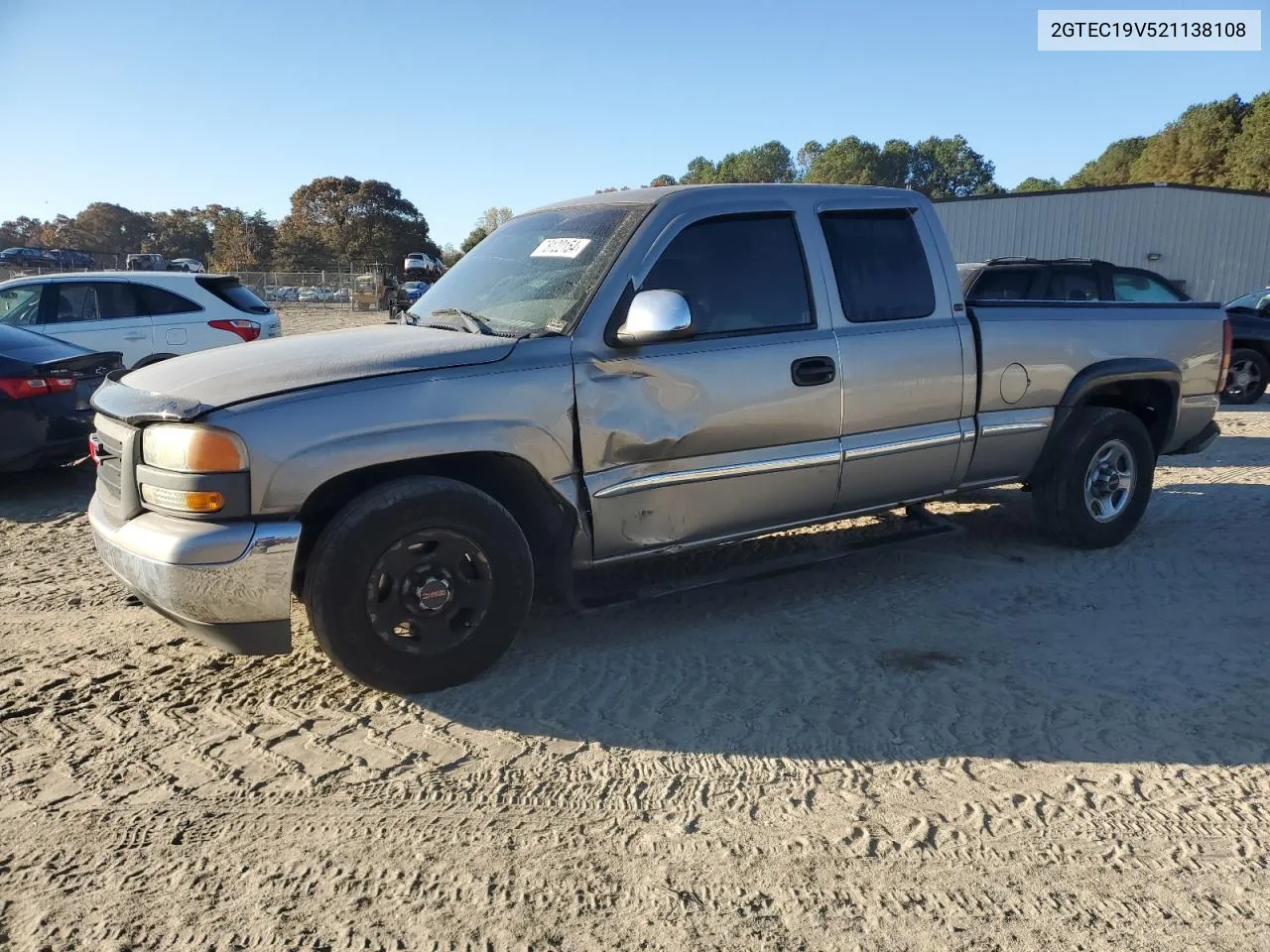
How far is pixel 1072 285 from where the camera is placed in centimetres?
1023

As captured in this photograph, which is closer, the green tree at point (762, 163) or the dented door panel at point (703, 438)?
the dented door panel at point (703, 438)

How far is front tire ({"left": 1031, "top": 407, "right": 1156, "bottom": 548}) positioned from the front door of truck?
1.78 m

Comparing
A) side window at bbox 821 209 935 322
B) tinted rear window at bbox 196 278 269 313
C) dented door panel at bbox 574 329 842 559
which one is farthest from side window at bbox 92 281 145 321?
side window at bbox 821 209 935 322

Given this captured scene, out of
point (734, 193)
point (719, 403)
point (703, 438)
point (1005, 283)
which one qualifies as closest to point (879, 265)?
point (734, 193)

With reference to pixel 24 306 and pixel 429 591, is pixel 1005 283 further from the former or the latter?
pixel 24 306

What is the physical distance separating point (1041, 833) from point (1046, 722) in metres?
0.76

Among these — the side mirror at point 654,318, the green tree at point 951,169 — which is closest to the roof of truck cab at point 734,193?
the side mirror at point 654,318

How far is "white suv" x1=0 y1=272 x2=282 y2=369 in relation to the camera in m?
9.73

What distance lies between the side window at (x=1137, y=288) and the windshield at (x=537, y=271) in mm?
8425

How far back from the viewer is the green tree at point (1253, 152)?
48.2m

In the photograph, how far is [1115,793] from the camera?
116 inches

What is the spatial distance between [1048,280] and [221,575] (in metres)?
9.45

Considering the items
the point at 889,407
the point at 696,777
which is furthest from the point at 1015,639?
the point at 696,777

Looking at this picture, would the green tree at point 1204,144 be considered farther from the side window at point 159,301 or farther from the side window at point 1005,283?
the side window at point 159,301
